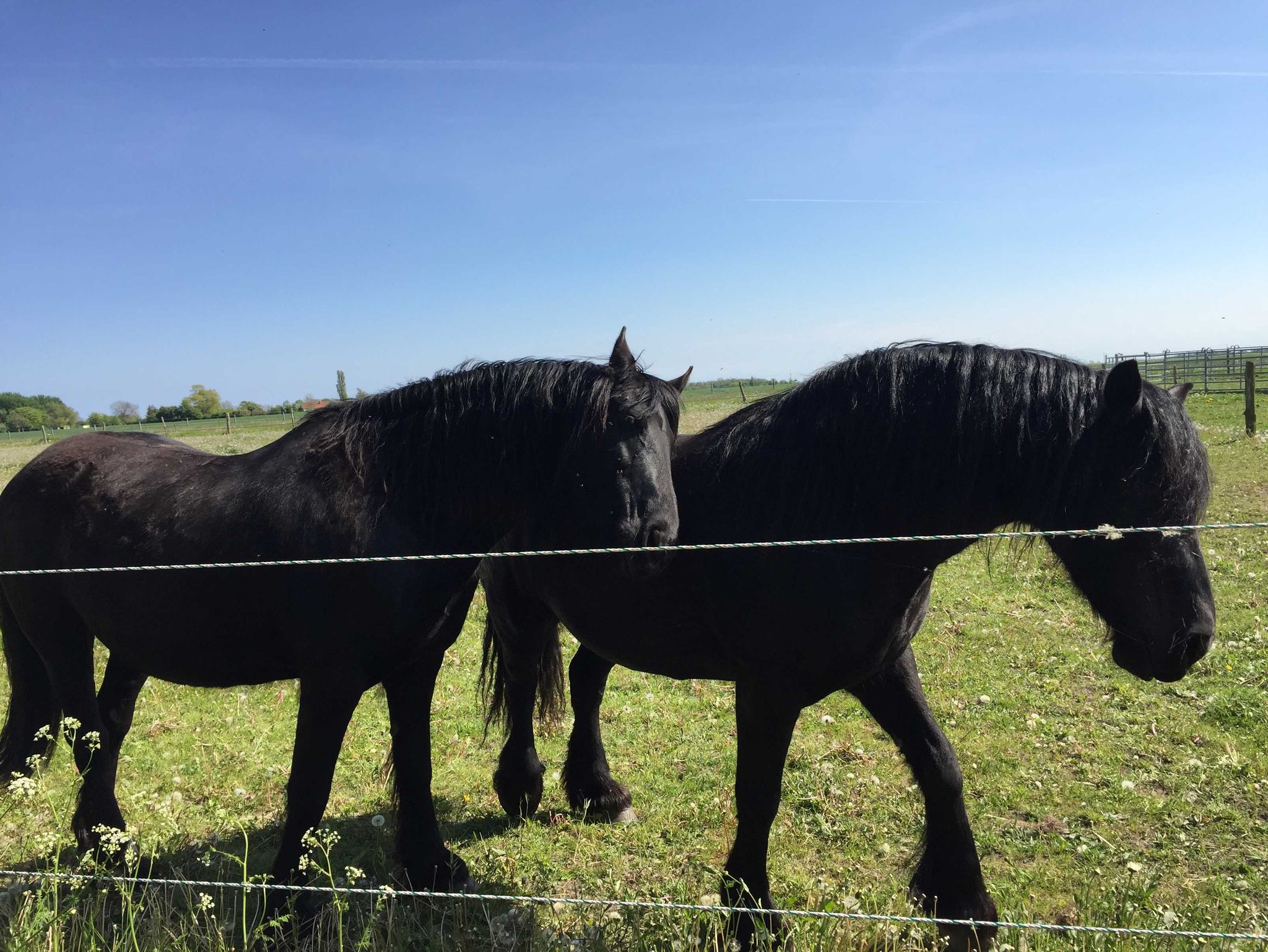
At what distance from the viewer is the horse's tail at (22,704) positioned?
3.98m

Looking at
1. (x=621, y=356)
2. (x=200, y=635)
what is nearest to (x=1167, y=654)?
(x=621, y=356)

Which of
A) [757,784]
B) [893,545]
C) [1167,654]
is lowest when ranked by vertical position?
[757,784]

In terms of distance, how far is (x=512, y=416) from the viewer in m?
3.23

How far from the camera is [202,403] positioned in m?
55.8

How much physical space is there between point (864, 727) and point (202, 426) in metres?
46.1

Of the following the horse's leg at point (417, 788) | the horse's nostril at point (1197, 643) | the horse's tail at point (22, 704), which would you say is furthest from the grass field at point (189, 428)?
the horse's nostril at point (1197, 643)

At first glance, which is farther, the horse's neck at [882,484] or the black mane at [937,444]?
the horse's neck at [882,484]

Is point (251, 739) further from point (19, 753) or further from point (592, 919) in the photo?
point (592, 919)

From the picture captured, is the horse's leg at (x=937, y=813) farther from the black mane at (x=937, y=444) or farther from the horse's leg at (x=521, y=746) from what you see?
the horse's leg at (x=521, y=746)

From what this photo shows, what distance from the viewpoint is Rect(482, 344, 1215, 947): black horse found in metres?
2.49

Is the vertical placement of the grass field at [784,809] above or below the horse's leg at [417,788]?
below

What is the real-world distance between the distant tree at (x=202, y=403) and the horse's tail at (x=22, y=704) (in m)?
53.6

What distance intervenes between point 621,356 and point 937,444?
1.37 metres

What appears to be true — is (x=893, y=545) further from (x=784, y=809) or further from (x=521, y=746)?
(x=521, y=746)
